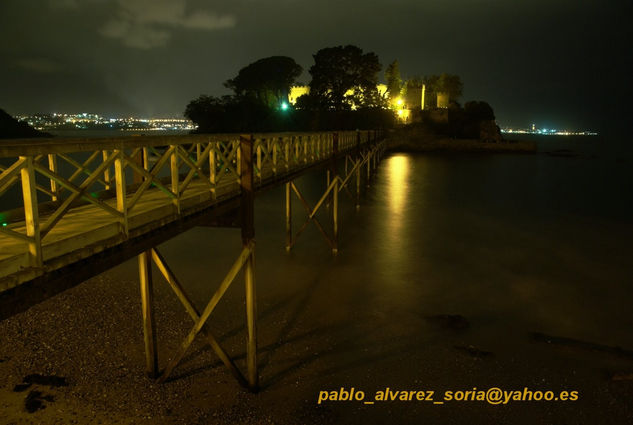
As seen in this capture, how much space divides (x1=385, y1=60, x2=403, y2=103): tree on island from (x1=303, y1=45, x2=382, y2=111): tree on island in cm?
852

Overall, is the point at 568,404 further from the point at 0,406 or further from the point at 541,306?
the point at 0,406

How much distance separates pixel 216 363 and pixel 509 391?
5427 millimetres

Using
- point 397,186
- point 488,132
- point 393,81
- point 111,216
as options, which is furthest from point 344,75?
point 111,216

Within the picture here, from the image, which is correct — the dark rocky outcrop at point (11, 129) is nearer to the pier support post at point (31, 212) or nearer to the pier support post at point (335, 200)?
the pier support post at point (335, 200)

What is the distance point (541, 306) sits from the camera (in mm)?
11398

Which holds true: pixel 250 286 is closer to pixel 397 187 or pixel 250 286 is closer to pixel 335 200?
pixel 335 200

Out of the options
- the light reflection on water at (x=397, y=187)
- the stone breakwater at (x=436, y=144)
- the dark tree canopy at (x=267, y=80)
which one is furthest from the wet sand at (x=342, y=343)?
the dark tree canopy at (x=267, y=80)

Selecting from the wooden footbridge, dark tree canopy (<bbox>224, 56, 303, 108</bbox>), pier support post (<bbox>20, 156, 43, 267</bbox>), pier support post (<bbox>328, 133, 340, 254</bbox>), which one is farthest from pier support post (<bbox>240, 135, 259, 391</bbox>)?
dark tree canopy (<bbox>224, 56, 303, 108</bbox>)

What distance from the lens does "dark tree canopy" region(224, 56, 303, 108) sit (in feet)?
289

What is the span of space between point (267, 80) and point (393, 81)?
27.3 metres

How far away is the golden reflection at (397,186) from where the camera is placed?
27.3 metres

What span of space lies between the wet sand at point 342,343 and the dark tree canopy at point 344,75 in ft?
238

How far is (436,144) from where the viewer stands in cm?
8075

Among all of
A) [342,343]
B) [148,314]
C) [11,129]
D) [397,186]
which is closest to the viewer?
[148,314]
